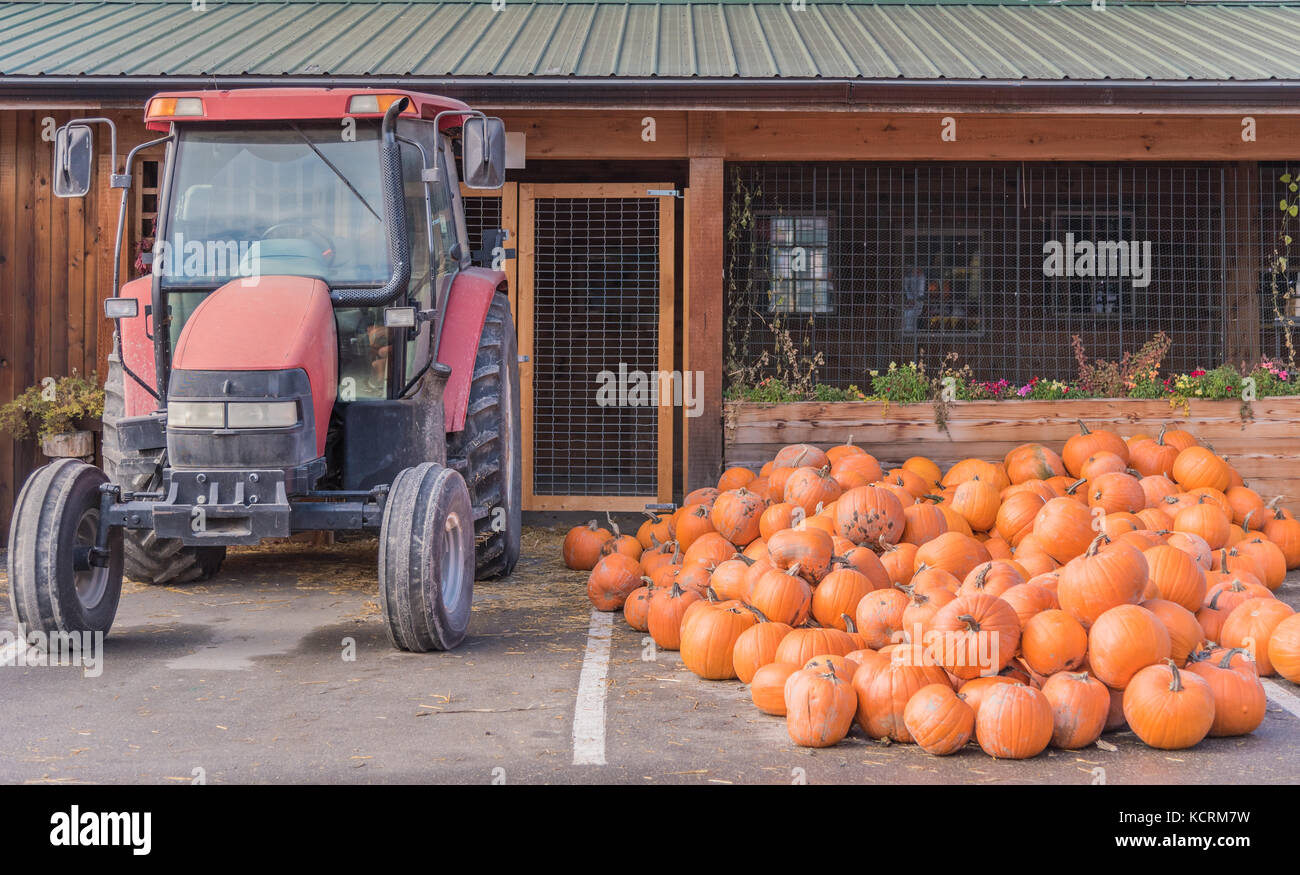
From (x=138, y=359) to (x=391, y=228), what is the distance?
1546mm

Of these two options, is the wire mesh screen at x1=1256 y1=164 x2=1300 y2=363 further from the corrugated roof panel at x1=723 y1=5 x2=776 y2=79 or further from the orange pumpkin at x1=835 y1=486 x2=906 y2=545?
the orange pumpkin at x1=835 y1=486 x2=906 y2=545

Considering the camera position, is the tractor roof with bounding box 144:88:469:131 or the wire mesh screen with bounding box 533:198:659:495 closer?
the tractor roof with bounding box 144:88:469:131

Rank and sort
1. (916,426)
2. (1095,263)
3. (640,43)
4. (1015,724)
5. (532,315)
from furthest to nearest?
(1095,263) < (640,43) < (532,315) < (916,426) < (1015,724)

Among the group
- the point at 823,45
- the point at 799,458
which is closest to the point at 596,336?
the point at 823,45

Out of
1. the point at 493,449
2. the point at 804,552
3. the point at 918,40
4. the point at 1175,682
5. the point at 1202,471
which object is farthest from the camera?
the point at 918,40

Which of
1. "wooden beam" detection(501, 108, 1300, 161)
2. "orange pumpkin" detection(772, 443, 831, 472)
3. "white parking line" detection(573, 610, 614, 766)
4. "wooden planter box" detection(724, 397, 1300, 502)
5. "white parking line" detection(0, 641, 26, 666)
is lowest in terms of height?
"white parking line" detection(573, 610, 614, 766)

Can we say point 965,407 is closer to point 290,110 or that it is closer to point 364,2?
point 290,110

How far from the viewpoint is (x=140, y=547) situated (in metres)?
6.96

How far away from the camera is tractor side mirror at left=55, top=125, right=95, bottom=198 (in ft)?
19.0

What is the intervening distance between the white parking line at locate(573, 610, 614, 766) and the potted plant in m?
3.98

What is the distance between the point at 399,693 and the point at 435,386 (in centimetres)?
179

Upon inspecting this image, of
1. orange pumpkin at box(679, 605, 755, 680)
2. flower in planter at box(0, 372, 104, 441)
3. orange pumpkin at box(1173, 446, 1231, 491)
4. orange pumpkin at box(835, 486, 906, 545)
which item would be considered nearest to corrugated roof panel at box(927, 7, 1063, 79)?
orange pumpkin at box(1173, 446, 1231, 491)

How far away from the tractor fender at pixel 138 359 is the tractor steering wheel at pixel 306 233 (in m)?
0.74

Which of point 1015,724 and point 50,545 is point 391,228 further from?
point 1015,724
